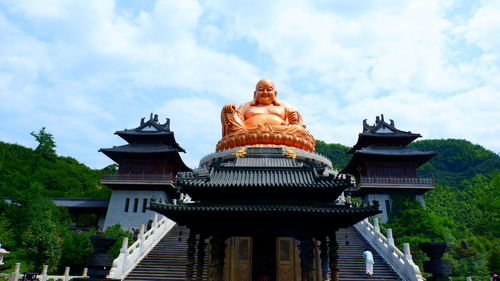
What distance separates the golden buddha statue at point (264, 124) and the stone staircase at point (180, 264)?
954 cm

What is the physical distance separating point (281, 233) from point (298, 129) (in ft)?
52.5

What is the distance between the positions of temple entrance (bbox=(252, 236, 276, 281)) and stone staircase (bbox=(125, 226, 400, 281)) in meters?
2.33

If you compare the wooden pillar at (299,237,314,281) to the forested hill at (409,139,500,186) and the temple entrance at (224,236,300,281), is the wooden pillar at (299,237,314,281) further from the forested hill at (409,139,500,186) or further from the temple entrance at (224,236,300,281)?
the forested hill at (409,139,500,186)

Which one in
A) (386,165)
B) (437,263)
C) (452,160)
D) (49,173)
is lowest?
(437,263)

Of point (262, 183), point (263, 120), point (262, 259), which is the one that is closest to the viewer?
point (262, 183)

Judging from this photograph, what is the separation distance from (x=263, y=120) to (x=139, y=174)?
11502 millimetres

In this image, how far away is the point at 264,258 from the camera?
11.3 meters

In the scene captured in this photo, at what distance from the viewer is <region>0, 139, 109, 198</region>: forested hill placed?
38.2 meters

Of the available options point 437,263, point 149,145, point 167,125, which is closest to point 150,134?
point 149,145

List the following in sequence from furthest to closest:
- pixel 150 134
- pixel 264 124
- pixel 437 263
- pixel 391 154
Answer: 1. pixel 150 134
2. pixel 391 154
3. pixel 264 124
4. pixel 437 263

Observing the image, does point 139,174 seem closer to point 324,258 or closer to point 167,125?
point 167,125

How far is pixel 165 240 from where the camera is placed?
1608 cm

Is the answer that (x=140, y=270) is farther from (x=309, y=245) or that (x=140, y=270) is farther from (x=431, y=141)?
(x=431, y=141)

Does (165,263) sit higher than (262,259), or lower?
lower
